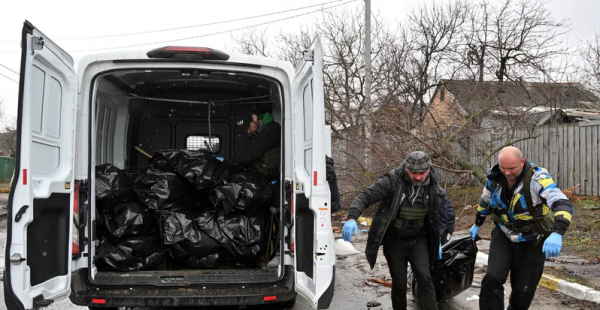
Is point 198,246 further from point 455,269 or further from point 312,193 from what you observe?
point 455,269

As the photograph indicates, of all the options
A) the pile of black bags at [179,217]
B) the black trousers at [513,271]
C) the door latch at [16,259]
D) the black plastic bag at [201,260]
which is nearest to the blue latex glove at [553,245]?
the black trousers at [513,271]

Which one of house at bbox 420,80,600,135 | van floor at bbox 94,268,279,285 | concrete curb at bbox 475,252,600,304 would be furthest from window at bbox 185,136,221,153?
house at bbox 420,80,600,135

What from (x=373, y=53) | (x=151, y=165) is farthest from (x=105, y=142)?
(x=373, y=53)

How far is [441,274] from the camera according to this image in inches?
168

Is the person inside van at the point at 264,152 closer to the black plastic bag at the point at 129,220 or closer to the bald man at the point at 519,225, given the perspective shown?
the black plastic bag at the point at 129,220

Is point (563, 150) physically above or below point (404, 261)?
above

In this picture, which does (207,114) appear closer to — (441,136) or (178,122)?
(178,122)

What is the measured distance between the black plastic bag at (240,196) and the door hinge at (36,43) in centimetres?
202

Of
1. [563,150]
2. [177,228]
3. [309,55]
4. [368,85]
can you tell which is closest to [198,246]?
[177,228]

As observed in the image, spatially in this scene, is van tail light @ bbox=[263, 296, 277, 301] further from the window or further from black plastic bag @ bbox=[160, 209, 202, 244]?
the window

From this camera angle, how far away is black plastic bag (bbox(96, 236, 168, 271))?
13.2ft

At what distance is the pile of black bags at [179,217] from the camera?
4.21m

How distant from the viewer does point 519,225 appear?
12.4 ft

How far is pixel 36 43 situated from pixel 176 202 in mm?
2062
